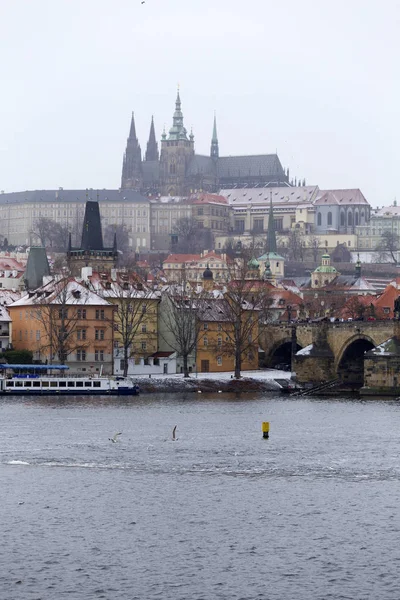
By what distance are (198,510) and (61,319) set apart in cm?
5227

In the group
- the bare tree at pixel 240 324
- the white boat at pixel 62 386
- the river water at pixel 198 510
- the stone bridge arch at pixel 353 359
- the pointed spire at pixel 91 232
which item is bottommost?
the river water at pixel 198 510

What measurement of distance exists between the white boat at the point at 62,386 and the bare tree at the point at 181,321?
8.51 meters

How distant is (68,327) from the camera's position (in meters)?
101

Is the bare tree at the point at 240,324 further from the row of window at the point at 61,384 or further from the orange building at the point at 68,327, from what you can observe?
the row of window at the point at 61,384

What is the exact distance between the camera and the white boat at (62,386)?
9188 cm

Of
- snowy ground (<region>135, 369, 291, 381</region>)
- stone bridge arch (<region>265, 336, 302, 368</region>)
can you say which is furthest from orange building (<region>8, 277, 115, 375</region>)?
stone bridge arch (<region>265, 336, 302, 368</region>)

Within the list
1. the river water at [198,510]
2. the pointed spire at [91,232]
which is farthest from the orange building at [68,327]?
the river water at [198,510]

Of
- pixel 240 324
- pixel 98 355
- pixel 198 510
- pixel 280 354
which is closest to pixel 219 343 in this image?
pixel 240 324

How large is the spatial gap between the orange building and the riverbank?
4.67m

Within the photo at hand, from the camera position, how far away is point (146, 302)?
10688 cm

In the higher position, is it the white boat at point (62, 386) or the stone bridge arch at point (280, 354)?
the stone bridge arch at point (280, 354)

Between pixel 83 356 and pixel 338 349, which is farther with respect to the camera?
pixel 338 349

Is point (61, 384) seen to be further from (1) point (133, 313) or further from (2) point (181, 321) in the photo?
(2) point (181, 321)

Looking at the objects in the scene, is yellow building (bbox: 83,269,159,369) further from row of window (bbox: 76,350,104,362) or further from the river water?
the river water
